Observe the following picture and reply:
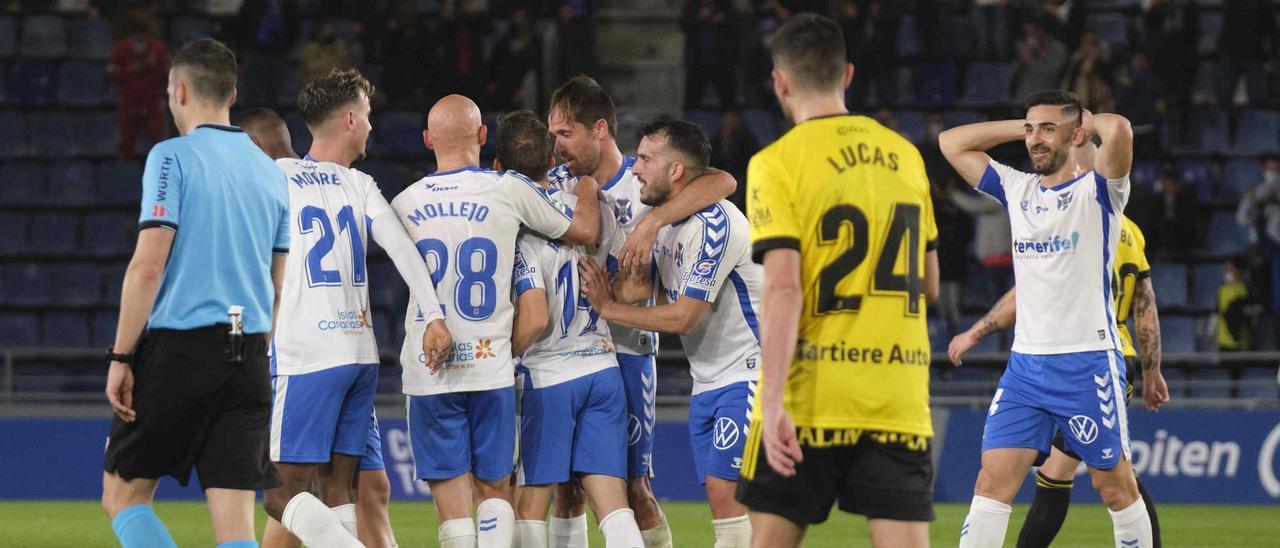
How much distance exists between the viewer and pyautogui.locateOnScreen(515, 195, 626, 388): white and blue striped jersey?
6625mm

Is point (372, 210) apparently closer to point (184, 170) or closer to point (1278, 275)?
point (184, 170)

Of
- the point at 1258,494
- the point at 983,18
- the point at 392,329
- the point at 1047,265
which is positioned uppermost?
the point at 983,18

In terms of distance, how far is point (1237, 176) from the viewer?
1789cm

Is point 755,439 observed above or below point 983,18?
below

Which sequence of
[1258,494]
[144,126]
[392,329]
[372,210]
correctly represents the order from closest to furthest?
1. [372,210]
2. [1258,494]
3. [392,329]
4. [144,126]

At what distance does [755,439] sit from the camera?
193 inches

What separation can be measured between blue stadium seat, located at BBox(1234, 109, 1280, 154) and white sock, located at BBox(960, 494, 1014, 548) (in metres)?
12.8

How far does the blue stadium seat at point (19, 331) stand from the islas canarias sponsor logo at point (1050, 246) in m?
12.5

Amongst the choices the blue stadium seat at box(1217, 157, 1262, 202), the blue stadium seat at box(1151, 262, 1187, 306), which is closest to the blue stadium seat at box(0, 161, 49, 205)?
the blue stadium seat at box(1151, 262, 1187, 306)

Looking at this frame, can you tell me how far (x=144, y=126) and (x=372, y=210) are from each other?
1246 cm

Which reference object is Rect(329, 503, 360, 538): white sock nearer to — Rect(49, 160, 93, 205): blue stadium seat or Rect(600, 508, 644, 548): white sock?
Rect(600, 508, 644, 548): white sock

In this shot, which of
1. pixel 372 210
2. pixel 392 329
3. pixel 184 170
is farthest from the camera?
pixel 392 329

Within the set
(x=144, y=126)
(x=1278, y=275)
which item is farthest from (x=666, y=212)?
(x=144, y=126)

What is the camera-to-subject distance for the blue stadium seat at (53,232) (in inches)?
688
